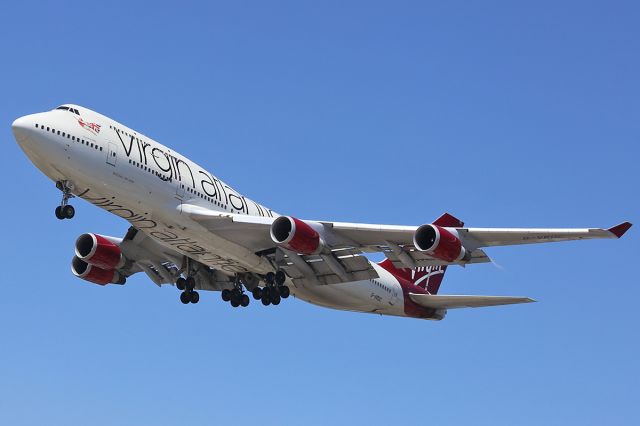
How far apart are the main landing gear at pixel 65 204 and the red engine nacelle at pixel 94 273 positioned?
9.40 meters

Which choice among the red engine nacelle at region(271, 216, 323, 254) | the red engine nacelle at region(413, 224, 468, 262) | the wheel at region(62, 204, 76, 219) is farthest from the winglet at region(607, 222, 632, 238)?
the wheel at region(62, 204, 76, 219)

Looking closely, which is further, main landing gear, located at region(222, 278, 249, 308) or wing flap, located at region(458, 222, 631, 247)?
main landing gear, located at region(222, 278, 249, 308)

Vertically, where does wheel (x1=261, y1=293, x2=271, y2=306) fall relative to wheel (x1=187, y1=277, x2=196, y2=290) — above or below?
below

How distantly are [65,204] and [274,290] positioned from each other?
10135 millimetres

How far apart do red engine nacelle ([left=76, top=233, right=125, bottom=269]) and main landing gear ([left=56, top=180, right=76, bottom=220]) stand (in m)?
7.48

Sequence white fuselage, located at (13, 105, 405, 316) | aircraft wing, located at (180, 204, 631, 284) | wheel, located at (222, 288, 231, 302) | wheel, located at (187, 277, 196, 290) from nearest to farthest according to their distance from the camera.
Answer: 1. white fuselage, located at (13, 105, 405, 316)
2. aircraft wing, located at (180, 204, 631, 284)
3. wheel, located at (187, 277, 196, 290)
4. wheel, located at (222, 288, 231, 302)

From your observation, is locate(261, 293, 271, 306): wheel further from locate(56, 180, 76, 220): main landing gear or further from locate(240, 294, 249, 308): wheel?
locate(56, 180, 76, 220): main landing gear

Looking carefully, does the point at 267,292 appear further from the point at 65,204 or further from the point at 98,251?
the point at 65,204

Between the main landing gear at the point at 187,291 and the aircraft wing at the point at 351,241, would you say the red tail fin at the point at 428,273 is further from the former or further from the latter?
the main landing gear at the point at 187,291

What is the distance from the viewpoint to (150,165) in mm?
38781

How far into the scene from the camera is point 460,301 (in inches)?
1838

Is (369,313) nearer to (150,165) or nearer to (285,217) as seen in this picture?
(285,217)

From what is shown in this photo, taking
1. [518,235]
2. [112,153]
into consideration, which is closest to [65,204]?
[112,153]

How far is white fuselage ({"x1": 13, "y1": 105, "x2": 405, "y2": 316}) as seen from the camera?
120 feet
